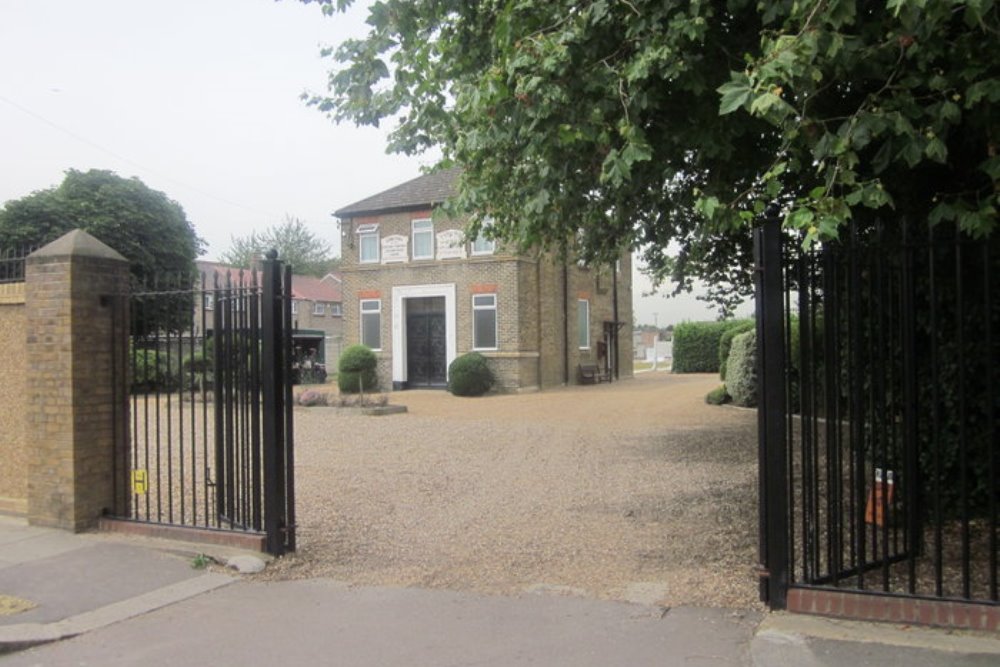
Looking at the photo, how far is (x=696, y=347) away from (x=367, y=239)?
16.6m

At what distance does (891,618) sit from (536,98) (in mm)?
3896

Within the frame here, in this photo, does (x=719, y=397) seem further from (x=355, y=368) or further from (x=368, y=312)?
A: (x=368, y=312)

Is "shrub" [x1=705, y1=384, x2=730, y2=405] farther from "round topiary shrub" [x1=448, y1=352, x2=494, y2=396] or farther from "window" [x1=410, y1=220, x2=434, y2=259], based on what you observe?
"window" [x1=410, y1=220, x2=434, y2=259]

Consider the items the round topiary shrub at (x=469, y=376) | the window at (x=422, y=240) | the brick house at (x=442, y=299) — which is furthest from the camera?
the window at (x=422, y=240)

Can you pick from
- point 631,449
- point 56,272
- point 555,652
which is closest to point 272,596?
point 555,652

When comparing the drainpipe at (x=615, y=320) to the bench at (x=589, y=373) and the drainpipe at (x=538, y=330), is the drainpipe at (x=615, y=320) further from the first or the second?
the drainpipe at (x=538, y=330)

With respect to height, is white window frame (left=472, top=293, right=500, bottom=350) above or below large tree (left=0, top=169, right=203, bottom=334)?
below

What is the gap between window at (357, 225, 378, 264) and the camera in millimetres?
26828

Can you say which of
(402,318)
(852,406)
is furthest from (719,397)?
(852,406)

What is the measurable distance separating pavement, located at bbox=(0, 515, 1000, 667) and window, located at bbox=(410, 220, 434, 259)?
20353 millimetres

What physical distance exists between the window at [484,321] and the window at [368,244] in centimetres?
411

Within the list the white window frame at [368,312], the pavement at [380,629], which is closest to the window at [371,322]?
the white window frame at [368,312]

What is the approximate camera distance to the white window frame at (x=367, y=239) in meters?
26.8

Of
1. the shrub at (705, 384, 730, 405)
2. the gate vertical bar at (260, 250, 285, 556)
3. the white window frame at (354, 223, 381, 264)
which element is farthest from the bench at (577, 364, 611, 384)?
the gate vertical bar at (260, 250, 285, 556)
